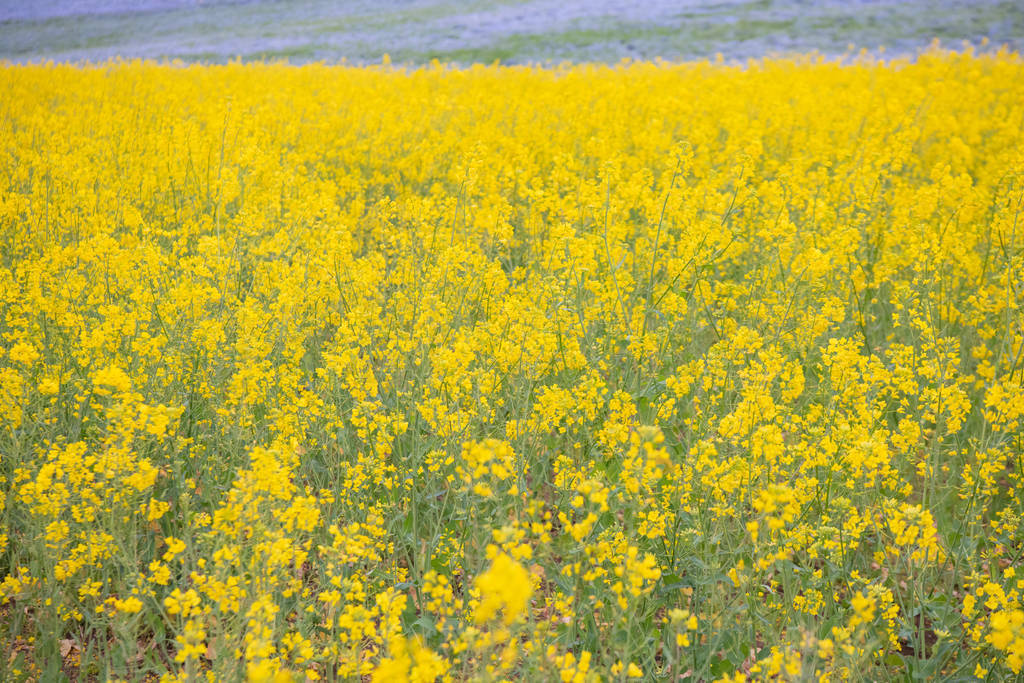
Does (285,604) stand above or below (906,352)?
below

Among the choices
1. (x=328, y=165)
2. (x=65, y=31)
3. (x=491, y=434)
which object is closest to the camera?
(x=491, y=434)

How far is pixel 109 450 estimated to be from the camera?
2.33 metres

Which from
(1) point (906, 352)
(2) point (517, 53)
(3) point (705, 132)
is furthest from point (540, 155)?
(2) point (517, 53)

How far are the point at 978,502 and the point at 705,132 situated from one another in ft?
17.8

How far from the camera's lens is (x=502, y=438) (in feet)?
10.1

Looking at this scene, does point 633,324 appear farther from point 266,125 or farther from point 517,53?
point 517,53

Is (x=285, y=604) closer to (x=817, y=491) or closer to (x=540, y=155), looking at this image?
(x=817, y=491)

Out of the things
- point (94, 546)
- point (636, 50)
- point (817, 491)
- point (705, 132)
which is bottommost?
point (817, 491)

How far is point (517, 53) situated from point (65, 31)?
10950mm

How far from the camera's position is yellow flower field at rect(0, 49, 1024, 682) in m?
2.09

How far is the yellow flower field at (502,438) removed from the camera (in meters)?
2.09

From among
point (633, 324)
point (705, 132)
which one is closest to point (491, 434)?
point (633, 324)

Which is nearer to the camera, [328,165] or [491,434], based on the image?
[491,434]

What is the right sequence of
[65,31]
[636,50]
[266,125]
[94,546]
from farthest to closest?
1. [636,50]
2. [65,31]
3. [266,125]
4. [94,546]
